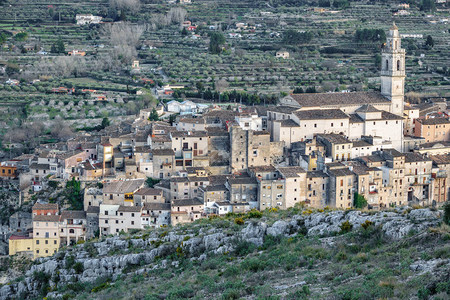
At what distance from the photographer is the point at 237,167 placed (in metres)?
34.9

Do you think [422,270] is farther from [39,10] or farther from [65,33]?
[39,10]

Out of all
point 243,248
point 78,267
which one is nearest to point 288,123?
point 78,267

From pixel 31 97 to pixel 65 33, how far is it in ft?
65.9

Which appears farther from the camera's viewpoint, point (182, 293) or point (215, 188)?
point (215, 188)

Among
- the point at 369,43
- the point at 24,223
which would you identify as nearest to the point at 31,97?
the point at 24,223

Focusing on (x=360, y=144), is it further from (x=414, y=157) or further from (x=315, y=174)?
(x=315, y=174)

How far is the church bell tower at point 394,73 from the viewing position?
38.7m

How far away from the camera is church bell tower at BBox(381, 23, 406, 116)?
38.7m

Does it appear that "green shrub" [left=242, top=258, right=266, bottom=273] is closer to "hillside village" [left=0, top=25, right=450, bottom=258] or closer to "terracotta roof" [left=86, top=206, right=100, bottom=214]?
"hillside village" [left=0, top=25, right=450, bottom=258]

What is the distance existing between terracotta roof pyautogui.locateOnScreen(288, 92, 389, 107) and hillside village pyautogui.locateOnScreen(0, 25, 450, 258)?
0.08m

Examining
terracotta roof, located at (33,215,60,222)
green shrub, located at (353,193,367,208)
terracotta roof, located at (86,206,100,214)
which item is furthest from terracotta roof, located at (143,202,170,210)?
green shrub, located at (353,193,367,208)

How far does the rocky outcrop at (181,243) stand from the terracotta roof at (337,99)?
1296 cm

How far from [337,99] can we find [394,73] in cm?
333

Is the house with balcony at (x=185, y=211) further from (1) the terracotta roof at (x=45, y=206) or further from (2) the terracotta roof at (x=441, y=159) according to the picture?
(2) the terracotta roof at (x=441, y=159)
